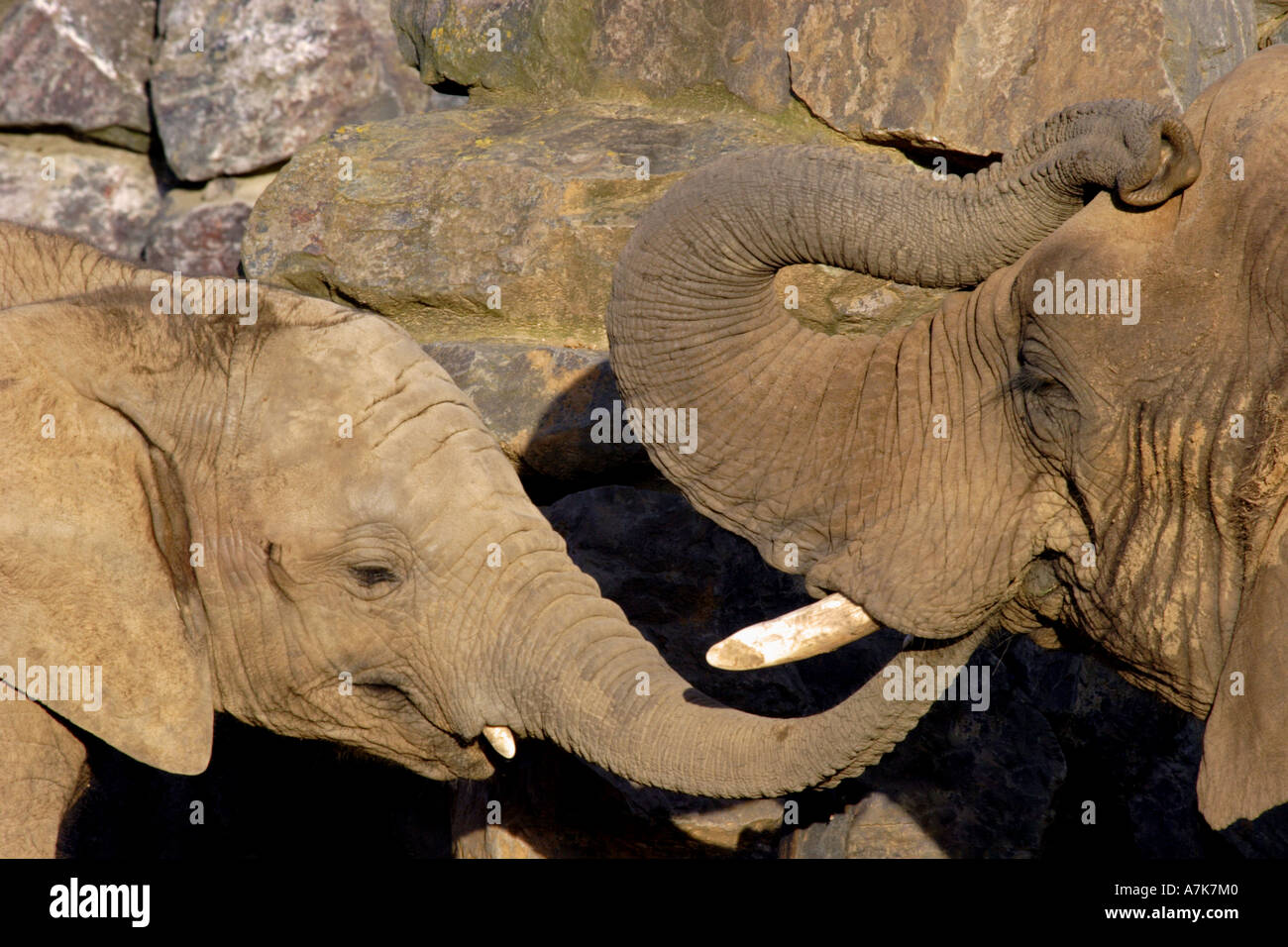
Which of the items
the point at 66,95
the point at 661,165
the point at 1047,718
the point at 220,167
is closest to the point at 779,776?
the point at 1047,718

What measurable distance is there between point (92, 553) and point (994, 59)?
3.79 m

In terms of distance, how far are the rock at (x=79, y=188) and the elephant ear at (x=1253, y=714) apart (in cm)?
673

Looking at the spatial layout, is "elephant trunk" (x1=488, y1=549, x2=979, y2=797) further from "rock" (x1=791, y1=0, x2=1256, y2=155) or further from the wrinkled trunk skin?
"rock" (x1=791, y1=0, x2=1256, y2=155)

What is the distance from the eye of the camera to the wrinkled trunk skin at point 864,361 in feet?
10.8

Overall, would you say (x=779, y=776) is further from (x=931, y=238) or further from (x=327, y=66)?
(x=327, y=66)

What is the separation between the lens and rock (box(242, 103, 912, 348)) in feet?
19.3

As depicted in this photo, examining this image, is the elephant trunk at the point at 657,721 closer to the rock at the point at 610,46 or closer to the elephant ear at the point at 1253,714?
the elephant ear at the point at 1253,714

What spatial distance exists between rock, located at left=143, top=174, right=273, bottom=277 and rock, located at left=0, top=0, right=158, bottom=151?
62cm

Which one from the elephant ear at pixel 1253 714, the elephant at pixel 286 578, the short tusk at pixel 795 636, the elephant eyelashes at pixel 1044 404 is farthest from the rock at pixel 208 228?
the elephant ear at pixel 1253 714

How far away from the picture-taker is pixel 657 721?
345 cm

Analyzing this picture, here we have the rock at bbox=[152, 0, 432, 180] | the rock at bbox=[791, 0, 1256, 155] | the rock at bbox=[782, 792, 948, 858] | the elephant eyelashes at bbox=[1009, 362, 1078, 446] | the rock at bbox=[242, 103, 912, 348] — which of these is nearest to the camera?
the elephant eyelashes at bbox=[1009, 362, 1078, 446]

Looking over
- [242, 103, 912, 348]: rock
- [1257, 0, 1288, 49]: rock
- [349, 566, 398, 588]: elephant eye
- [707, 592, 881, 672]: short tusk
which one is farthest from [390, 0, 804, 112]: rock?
[349, 566, 398, 588]: elephant eye

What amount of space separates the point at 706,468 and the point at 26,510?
1592mm

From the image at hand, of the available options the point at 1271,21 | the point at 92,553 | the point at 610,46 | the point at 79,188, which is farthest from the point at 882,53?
the point at 79,188
